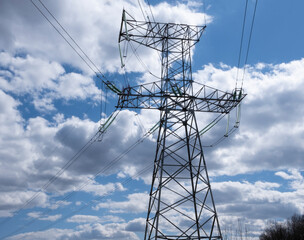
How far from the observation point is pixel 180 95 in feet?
79.0

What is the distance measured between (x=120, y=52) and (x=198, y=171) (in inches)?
410

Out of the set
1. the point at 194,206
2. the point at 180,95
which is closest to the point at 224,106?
the point at 180,95

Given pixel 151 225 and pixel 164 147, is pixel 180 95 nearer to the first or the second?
pixel 164 147

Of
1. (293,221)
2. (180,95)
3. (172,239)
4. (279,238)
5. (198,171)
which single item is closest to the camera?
(172,239)

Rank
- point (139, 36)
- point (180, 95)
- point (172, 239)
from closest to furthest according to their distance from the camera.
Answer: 1. point (172, 239)
2. point (180, 95)
3. point (139, 36)

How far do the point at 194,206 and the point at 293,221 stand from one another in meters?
85.6

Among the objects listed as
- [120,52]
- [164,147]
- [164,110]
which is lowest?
[164,147]

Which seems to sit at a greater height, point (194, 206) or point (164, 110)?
point (164, 110)

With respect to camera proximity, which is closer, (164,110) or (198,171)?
(198,171)

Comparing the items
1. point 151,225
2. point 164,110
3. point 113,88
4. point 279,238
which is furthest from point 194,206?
point 279,238

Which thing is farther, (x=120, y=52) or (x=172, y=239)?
(x=120, y=52)

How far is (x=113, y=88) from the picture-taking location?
23344mm

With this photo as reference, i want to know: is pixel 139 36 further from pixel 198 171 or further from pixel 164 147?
pixel 198 171

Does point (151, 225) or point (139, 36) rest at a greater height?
point (139, 36)
